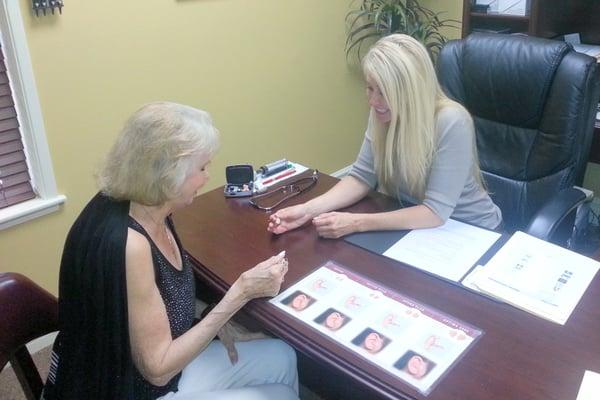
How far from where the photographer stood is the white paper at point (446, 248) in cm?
125

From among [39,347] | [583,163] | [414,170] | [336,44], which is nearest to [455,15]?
[336,44]

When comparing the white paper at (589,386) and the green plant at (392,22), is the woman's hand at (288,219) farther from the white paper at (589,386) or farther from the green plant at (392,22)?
the green plant at (392,22)

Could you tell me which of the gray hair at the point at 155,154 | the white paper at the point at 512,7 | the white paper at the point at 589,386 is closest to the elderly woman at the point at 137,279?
the gray hair at the point at 155,154

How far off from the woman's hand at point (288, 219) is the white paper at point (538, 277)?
1.60ft

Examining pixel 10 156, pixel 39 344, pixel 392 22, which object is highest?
pixel 392 22

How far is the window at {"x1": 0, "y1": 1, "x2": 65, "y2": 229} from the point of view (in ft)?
5.94

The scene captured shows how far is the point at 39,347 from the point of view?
2145 mm

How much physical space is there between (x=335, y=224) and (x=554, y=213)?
0.64 metres

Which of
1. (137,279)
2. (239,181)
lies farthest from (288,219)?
(137,279)

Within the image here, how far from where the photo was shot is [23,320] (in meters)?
1.16

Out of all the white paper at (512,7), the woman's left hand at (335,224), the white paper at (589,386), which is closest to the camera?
the white paper at (589,386)

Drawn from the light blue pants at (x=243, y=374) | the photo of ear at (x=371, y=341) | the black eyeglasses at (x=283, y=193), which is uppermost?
the black eyeglasses at (x=283, y=193)

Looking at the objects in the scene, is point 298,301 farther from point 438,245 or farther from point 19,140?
point 19,140

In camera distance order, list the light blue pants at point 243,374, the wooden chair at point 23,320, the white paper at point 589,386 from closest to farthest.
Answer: the white paper at point 589,386 < the wooden chair at point 23,320 < the light blue pants at point 243,374
